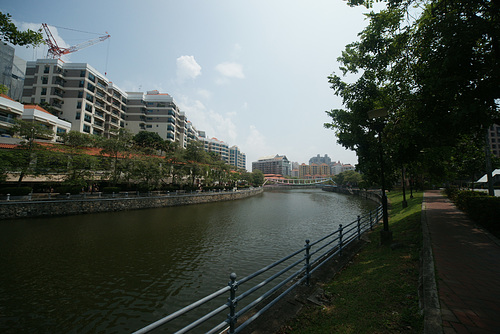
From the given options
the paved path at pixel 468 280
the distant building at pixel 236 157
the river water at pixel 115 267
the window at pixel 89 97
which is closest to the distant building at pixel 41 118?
the window at pixel 89 97

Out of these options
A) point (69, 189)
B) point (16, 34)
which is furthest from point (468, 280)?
point (69, 189)

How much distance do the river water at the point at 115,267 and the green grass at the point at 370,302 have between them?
3956 mm

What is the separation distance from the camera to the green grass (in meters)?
3.45

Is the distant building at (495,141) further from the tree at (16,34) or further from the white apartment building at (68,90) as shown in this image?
the white apartment building at (68,90)

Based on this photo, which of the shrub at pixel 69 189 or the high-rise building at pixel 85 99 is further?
the high-rise building at pixel 85 99

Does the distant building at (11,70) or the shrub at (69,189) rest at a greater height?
the distant building at (11,70)

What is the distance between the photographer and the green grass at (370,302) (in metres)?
3.45

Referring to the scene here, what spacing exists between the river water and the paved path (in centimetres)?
598

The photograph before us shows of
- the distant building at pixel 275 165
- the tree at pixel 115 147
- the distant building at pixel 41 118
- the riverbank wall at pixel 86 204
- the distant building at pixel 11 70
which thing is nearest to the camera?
the riverbank wall at pixel 86 204

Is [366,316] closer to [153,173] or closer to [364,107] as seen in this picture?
[364,107]

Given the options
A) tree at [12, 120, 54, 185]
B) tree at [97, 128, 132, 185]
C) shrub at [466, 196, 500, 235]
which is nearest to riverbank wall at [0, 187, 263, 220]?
tree at [12, 120, 54, 185]

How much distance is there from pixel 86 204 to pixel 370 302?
86.0ft

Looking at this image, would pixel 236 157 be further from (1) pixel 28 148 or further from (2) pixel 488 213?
(2) pixel 488 213

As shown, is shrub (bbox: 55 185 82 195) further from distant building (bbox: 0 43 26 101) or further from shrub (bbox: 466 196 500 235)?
distant building (bbox: 0 43 26 101)
